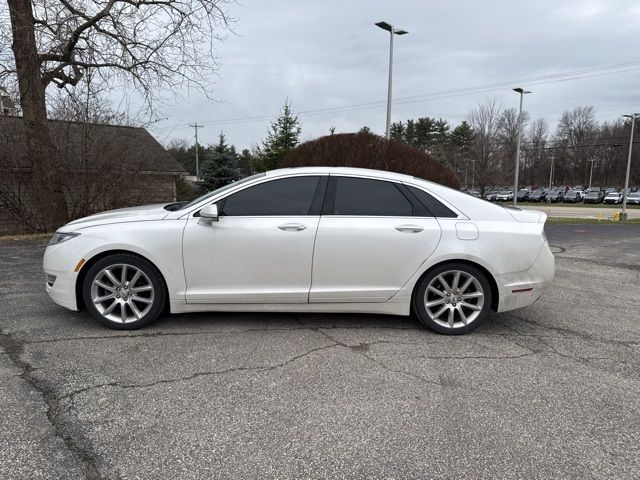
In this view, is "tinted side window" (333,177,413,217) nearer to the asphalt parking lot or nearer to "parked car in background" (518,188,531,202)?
the asphalt parking lot

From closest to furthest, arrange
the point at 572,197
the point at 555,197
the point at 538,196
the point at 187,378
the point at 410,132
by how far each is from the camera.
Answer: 1. the point at 187,378
2. the point at 572,197
3. the point at 555,197
4. the point at 538,196
5. the point at 410,132

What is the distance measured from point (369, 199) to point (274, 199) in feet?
2.93

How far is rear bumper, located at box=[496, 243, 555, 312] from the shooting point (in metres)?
4.26

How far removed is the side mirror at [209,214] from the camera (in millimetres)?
4025

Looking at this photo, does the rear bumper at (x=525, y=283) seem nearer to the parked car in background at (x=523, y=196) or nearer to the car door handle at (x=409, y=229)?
the car door handle at (x=409, y=229)

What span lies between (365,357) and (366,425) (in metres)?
1.00

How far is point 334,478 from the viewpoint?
2.28 m

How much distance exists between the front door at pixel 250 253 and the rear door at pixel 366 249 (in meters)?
0.13

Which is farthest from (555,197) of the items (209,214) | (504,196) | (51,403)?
(51,403)

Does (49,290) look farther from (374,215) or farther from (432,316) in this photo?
(432,316)

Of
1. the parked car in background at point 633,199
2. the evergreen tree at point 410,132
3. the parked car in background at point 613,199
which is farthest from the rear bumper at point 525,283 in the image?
the evergreen tree at point 410,132

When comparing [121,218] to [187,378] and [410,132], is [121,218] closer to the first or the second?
[187,378]

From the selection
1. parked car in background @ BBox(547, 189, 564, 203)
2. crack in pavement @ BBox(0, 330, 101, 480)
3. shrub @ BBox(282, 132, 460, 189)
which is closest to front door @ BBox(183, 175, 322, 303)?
crack in pavement @ BBox(0, 330, 101, 480)

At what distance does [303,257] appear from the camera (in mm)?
4148
